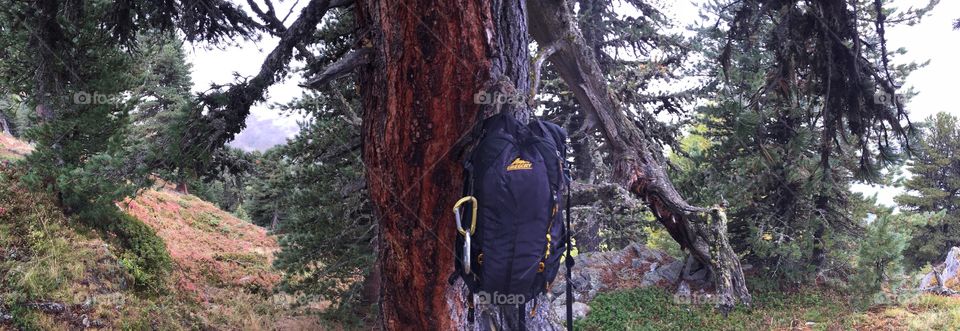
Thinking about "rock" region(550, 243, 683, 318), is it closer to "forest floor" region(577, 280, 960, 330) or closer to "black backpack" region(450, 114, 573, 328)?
"forest floor" region(577, 280, 960, 330)

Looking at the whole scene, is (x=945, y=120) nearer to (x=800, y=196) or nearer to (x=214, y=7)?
(x=800, y=196)

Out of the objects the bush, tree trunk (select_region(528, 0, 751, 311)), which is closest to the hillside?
the bush

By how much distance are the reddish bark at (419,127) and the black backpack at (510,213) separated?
32 centimetres

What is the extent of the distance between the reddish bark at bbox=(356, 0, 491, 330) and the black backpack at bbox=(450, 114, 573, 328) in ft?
1.05

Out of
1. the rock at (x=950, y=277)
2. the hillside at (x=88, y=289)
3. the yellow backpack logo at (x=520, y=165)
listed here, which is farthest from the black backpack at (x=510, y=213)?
the rock at (x=950, y=277)

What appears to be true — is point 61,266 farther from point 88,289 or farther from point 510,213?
point 510,213

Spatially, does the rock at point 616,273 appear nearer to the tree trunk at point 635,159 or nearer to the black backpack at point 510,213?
the tree trunk at point 635,159

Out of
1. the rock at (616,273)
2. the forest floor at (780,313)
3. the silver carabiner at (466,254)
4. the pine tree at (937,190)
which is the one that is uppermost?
the pine tree at (937,190)

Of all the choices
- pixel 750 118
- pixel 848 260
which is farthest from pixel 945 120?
pixel 750 118

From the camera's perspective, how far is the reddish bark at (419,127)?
111 inches

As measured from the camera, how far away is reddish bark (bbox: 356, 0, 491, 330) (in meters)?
2.83

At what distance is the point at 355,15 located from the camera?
329cm

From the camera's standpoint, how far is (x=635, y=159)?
16.0 ft

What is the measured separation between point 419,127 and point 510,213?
0.80m
